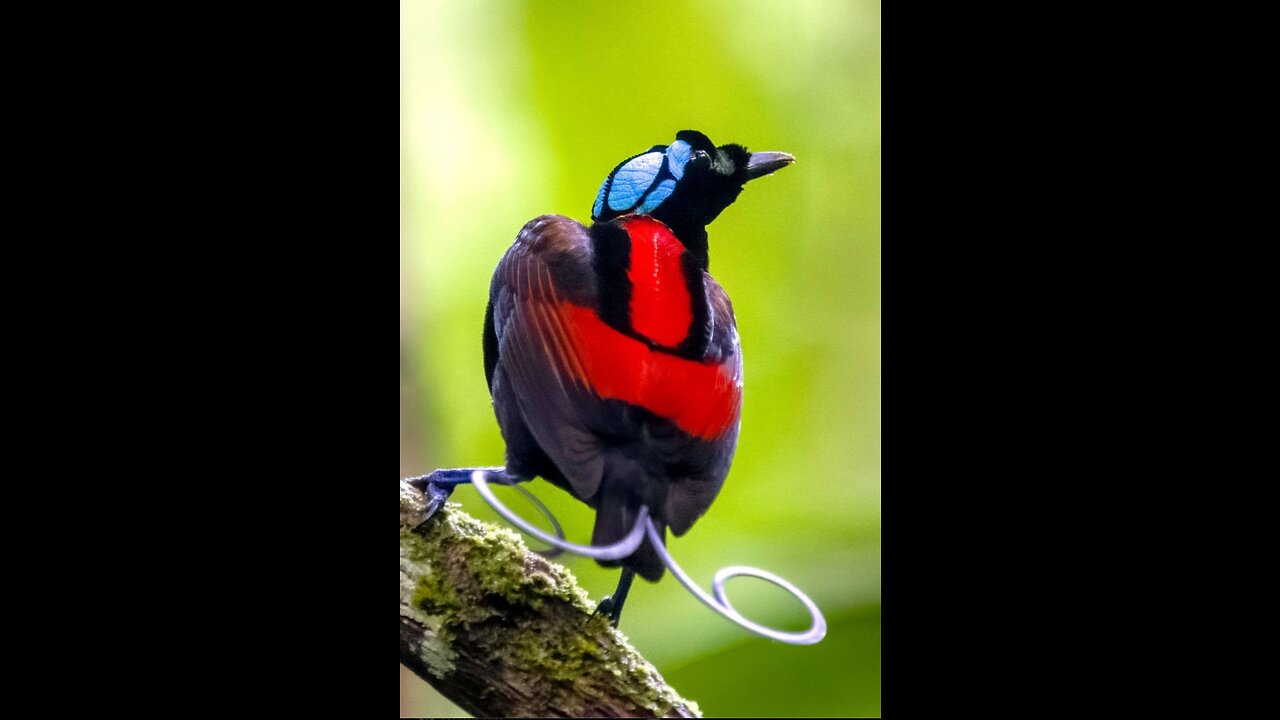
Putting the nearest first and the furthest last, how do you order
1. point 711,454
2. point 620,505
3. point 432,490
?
point 620,505 < point 711,454 < point 432,490

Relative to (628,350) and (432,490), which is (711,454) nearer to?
(628,350)

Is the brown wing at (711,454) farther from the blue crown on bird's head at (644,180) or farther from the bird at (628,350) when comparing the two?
the blue crown on bird's head at (644,180)

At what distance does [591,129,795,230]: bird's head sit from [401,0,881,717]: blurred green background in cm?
3

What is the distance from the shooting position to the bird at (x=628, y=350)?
2547mm

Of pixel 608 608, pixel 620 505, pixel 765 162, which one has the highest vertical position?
pixel 765 162

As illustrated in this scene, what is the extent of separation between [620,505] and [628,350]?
385 millimetres

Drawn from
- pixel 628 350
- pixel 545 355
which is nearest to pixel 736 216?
pixel 628 350

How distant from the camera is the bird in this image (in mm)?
2547

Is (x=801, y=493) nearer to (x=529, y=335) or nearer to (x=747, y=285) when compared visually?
(x=747, y=285)

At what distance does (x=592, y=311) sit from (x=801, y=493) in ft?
2.66

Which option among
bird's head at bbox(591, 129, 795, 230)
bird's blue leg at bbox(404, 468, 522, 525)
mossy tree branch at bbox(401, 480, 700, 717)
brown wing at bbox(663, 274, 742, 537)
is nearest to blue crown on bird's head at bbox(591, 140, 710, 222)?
bird's head at bbox(591, 129, 795, 230)

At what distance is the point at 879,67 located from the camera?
294cm

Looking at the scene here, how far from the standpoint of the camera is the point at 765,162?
295 centimetres

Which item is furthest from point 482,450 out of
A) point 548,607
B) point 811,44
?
point 811,44
